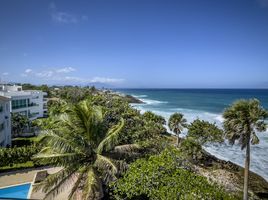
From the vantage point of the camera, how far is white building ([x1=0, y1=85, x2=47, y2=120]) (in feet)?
132

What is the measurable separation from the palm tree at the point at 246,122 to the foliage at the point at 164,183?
9.03m

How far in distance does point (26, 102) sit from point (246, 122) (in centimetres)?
3686

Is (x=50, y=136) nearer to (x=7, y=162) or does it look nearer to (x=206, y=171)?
(x=7, y=162)

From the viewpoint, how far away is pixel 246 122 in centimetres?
1934

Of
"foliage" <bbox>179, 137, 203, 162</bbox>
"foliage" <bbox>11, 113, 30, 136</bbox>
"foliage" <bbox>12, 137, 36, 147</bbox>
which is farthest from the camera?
"foliage" <bbox>11, 113, 30, 136</bbox>

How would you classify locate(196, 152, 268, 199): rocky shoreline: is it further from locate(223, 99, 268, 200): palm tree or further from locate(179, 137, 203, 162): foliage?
locate(223, 99, 268, 200): palm tree

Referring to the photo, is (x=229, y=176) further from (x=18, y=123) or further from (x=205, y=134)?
(x=18, y=123)

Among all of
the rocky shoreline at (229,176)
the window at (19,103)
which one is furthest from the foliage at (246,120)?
the window at (19,103)

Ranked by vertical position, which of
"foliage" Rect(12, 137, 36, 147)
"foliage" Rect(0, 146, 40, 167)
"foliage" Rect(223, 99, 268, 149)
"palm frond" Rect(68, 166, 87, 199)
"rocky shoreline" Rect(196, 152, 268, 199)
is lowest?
"rocky shoreline" Rect(196, 152, 268, 199)

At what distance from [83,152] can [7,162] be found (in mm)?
12929

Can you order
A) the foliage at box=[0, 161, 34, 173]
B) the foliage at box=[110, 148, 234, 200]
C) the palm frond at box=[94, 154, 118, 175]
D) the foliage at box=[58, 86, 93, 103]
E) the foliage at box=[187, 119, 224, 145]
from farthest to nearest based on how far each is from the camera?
the foliage at box=[58, 86, 93, 103] < the foliage at box=[187, 119, 224, 145] < the foliage at box=[0, 161, 34, 173] < the palm frond at box=[94, 154, 118, 175] < the foliage at box=[110, 148, 234, 200]

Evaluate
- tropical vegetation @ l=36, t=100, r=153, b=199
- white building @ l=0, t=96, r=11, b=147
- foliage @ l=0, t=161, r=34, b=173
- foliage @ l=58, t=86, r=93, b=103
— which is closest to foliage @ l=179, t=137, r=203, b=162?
foliage @ l=0, t=161, r=34, b=173

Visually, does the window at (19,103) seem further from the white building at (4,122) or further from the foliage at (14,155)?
the foliage at (14,155)

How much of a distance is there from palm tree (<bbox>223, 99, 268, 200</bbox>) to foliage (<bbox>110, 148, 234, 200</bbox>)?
29.6ft
